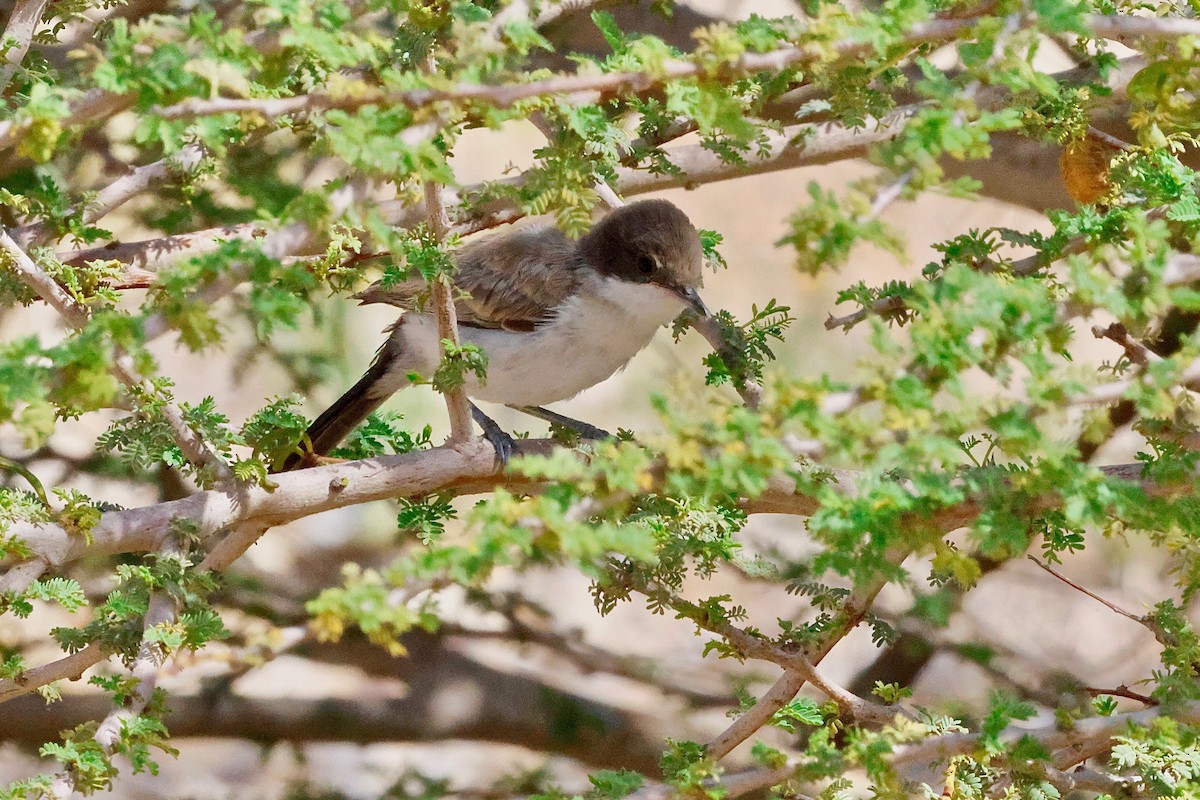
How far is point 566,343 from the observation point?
2.67 m

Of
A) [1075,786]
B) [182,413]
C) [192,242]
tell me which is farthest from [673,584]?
[192,242]

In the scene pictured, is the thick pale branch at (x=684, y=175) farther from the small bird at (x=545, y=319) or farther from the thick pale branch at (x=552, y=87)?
the thick pale branch at (x=552, y=87)

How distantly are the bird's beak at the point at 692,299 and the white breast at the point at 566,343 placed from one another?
0.08 meters

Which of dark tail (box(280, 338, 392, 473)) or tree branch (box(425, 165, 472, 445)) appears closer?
tree branch (box(425, 165, 472, 445))

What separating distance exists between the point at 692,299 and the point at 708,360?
0.25 meters

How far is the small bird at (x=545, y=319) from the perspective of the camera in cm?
260

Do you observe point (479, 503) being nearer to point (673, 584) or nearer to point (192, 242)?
point (673, 584)

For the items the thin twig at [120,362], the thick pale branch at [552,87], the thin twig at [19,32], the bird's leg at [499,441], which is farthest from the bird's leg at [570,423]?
the thick pale branch at [552,87]

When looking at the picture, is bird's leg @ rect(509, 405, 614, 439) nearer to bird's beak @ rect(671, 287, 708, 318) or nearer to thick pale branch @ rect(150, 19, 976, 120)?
bird's beak @ rect(671, 287, 708, 318)

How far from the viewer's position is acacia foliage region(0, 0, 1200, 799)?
1018mm

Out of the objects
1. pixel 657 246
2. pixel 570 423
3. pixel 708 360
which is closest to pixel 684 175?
pixel 657 246

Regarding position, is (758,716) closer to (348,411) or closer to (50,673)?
(50,673)

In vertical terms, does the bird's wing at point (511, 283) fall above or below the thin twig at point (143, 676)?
above

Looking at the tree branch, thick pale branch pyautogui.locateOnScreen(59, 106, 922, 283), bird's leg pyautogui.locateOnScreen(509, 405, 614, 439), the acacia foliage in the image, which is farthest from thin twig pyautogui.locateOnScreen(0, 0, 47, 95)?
bird's leg pyautogui.locateOnScreen(509, 405, 614, 439)
